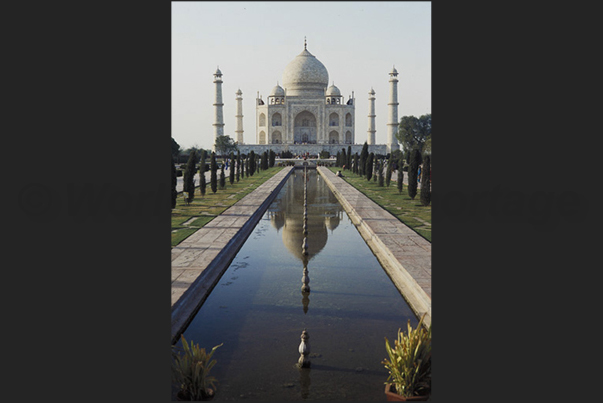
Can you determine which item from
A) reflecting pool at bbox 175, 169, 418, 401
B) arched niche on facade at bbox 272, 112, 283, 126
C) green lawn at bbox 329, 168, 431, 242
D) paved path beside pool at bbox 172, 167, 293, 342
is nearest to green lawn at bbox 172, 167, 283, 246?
paved path beside pool at bbox 172, 167, 293, 342

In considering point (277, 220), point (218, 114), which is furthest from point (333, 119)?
point (277, 220)

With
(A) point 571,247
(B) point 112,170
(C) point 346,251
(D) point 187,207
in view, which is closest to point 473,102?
(A) point 571,247

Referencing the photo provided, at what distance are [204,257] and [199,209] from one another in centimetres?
490

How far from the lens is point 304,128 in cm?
4669

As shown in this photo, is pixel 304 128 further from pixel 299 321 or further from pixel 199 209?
pixel 299 321

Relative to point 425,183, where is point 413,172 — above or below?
above

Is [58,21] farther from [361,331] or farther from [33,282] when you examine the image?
[361,331]

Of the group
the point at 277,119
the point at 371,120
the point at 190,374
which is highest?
the point at 277,119

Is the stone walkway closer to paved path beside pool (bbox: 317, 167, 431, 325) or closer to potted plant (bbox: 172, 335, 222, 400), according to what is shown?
paved path beside pool (bbox: 317, 167, 431, 325)

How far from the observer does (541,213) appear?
233 cm

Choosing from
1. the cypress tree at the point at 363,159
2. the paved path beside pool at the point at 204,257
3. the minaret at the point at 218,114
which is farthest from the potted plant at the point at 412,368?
the minaret at the point at 218,114

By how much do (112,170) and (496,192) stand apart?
173 cm

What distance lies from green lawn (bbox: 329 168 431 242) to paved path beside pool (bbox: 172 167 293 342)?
2.66m

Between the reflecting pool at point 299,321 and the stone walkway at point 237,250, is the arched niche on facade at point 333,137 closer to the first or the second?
the stone walkway at point 237,250
